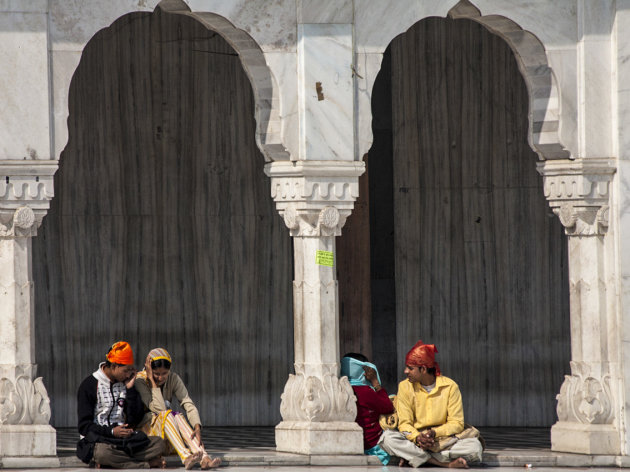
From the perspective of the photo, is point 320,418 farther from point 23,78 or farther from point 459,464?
point 23,78

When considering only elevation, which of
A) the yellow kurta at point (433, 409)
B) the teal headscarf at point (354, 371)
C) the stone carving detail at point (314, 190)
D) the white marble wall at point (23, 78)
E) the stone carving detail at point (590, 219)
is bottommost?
the yellow kurta at point (433, 409)

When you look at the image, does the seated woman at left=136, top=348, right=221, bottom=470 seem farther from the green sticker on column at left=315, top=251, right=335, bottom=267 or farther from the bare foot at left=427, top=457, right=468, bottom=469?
the bare foot at left=427, top=457, right=468, bottom=469

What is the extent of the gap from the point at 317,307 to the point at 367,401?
780 millimetres

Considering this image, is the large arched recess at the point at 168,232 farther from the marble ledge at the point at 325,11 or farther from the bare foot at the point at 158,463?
the bare foot at the point at 158,463

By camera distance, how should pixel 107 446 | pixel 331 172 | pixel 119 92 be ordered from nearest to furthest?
pixel 107 446
pixel 331 172
pixel 119 92

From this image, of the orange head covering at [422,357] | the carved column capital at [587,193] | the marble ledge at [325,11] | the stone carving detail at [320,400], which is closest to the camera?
the orange head covering at [422,357]

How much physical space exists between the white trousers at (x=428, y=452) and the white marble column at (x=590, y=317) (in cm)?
88

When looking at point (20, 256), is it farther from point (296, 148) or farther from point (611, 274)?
point (611, 274)

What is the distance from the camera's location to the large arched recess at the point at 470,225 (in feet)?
45.2

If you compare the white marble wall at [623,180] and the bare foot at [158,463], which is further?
the white marble wall at [623,180]

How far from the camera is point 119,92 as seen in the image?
44.2 ft

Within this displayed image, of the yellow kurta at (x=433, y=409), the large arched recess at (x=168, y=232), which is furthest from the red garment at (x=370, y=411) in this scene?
the large arched recess at (x=168, y=232)

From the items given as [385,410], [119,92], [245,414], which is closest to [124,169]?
[119,92]

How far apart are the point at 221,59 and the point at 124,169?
1.27 m
